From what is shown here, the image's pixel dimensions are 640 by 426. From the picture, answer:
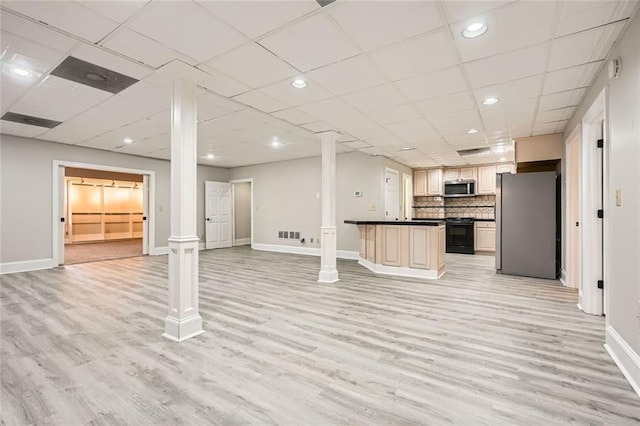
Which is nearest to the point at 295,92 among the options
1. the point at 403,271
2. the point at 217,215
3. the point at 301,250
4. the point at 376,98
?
the point at 376,98

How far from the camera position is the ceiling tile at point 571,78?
9.73 feet

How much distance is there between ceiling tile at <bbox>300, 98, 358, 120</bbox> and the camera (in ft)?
12.9

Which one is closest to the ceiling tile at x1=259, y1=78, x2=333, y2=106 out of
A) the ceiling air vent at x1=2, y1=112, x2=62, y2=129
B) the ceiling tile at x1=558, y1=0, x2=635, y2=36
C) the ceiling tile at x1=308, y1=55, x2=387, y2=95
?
the ceiling tile at x1=308, y1=55, x2=387, y2=95

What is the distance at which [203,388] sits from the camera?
6.63ft

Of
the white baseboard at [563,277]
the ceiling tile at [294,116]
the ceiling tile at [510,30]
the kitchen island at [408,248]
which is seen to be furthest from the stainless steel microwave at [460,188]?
the ceiling tile at [510,30]

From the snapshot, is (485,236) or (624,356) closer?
(624,356)

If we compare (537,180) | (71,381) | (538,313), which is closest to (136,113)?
(71,381)

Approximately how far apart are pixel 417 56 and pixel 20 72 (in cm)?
401

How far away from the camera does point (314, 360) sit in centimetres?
239

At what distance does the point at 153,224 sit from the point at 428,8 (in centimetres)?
803

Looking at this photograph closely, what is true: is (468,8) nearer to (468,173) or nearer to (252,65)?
(252,65)

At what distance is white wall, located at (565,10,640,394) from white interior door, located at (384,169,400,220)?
492 cm

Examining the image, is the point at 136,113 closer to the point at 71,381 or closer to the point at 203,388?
the point at 71,381

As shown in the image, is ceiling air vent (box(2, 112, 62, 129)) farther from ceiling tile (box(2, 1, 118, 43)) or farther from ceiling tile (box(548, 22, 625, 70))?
ceiling tile (box(548, 22, 625, 70))
